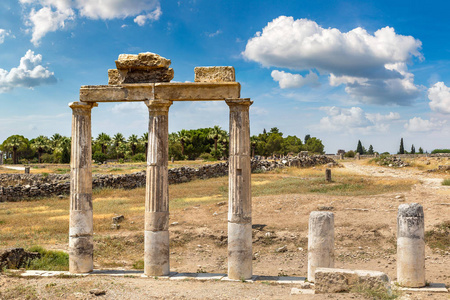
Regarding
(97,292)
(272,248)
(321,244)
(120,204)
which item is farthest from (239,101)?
(120,204)

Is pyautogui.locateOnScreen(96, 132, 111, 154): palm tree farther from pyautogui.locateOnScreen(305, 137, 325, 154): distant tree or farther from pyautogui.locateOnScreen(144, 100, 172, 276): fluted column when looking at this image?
pyautogui.locateOnScreen(144, 100, 172, 276): fluted column

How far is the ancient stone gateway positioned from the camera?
11133mm

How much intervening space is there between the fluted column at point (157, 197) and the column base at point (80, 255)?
174cm

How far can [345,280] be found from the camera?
9438 millimetres

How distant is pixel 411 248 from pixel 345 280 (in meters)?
2.26

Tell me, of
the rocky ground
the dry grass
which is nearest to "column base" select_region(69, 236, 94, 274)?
the rocky ground

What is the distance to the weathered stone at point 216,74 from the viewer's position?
1138cm

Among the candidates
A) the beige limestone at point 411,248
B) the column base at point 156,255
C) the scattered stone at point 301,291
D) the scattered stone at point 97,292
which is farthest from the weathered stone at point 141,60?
the beige limestone at point 411,248

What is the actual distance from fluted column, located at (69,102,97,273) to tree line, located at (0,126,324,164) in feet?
181

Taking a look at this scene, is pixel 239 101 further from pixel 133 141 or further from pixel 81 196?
pixel 133 141

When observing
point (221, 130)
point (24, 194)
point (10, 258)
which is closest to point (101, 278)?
point (10, 258)

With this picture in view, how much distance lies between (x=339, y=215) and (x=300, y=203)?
278cm

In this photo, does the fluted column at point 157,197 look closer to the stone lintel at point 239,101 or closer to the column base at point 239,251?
the stone lintel at point 239,101

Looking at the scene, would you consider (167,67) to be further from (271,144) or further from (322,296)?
(271,144)
